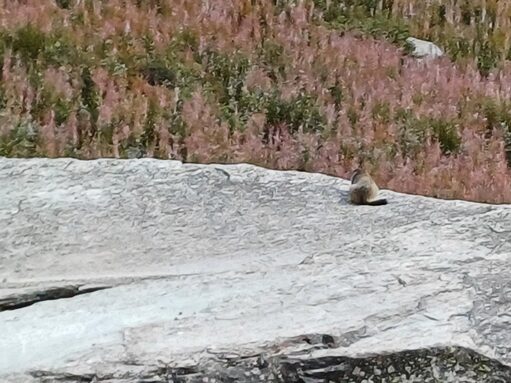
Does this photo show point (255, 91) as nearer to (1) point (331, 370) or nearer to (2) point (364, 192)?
(2) point (364, 192)

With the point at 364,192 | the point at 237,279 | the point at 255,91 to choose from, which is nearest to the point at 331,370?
the point at 237,279

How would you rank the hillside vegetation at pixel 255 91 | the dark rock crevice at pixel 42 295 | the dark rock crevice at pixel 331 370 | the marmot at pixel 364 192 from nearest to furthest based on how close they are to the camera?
1. the dark rock crevice at pixel 331 370
2. the dark rock crevice at pixel 42 295
3. the marmot at pixel 364 192
4. the hillside vegetation at pixel 255 91

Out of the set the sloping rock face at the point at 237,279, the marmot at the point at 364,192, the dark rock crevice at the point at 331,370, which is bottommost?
the dark rock crevice at the point at 331,370

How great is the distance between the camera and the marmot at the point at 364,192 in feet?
17.8

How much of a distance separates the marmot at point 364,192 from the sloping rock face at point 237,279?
61 millimetres

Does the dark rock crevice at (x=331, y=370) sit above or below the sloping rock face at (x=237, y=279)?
below

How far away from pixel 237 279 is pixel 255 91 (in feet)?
15.7

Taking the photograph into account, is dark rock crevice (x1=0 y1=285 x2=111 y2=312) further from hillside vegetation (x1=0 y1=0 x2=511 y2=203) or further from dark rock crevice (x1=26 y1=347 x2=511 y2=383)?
hillside vegetation (x1=0 y1=0 x2=511 y2=203)

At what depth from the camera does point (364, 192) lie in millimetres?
5430

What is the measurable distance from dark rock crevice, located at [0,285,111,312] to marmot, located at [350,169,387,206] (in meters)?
1.47

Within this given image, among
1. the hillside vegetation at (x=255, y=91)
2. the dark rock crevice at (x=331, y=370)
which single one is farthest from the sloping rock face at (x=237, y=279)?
the hillside vegetation at (x=255, y=91)

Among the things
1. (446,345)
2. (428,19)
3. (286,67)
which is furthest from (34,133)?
(428,19)

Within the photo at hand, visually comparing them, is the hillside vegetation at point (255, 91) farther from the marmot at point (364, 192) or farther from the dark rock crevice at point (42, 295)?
the dark rock crevice at point (42, 295)

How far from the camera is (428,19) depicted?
12.2 meters
